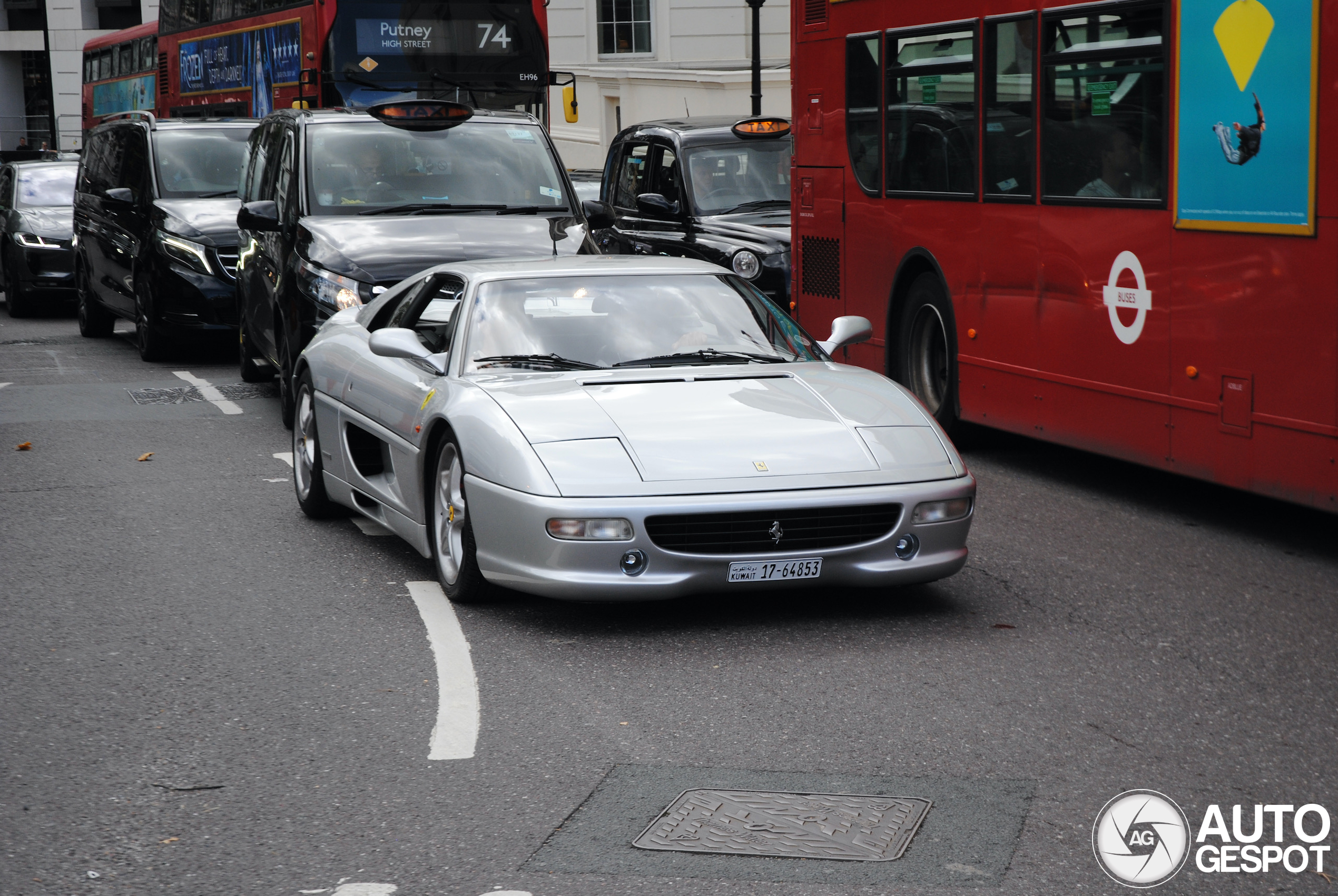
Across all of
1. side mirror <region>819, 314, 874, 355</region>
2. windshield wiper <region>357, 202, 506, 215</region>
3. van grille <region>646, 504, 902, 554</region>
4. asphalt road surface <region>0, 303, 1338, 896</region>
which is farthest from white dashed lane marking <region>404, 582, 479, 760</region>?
windshield wiper <region>357, 202, 506, 215</region>

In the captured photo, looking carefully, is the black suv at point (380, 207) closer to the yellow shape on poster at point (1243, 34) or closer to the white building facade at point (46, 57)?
→ the yellow shape on poster at point (1243, 34)

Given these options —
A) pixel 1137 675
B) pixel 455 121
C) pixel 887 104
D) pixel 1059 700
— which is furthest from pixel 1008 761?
pixel 455 121

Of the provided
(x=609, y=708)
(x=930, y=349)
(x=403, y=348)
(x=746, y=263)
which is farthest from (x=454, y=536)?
(x=746, y=263)

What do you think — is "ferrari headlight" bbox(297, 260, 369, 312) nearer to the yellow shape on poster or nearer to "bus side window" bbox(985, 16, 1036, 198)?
"bus side window" bbox(985, 16, 1036, 198)

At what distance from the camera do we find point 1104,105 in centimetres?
891

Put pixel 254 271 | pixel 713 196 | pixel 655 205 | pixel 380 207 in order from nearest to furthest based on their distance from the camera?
pixel 380 207 < pixel 254 271 < pixel 655 205 < pixel 713 196

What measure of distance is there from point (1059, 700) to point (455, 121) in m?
8.26

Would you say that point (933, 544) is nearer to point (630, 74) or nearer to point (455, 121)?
point (455, 121)

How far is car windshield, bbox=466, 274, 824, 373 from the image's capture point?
732 centimetres

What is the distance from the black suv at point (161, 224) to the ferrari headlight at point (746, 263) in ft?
13.1

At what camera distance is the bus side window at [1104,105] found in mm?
8516

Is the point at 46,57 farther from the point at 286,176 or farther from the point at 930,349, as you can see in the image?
the point at 930,349

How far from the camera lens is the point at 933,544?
6.62m

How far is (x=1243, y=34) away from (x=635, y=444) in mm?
3422
